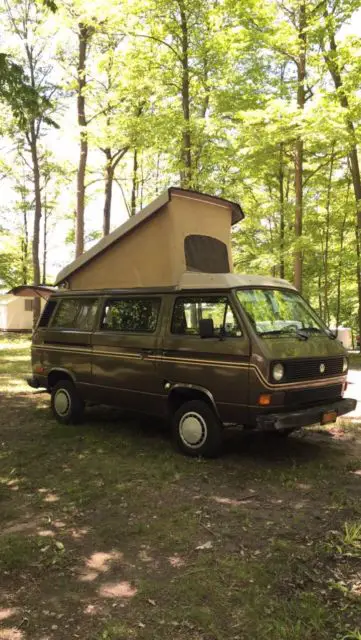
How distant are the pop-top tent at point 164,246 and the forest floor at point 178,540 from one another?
2.45 meters

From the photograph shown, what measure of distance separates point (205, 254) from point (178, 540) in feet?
14.8

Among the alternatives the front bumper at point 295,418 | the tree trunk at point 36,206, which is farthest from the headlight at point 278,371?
the tree trunk at point 36,206

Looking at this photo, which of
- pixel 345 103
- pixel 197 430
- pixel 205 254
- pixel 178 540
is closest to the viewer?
pixel 178 540

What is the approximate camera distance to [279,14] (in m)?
15.8

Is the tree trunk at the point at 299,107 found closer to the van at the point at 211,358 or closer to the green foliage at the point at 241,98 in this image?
the green foliage at the point at 241,98

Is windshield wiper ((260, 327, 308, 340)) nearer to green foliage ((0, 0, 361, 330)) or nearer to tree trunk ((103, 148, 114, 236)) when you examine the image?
green foliage ((0, 0, 361, 330))

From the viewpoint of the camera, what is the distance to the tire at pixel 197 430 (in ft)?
19.6

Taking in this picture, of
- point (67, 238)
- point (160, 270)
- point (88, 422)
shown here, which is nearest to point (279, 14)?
point (160, 270)

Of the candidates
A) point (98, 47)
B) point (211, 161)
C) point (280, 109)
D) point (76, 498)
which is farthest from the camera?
point (98, 47)

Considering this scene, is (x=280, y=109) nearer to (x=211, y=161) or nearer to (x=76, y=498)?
(x=211, y=161)

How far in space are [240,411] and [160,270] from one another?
2.53 meters

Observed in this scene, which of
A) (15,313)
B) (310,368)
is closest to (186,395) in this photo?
(310,368)

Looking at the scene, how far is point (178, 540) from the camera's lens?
4.12m

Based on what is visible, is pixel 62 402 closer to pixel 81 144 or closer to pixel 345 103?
pixel 345 103
